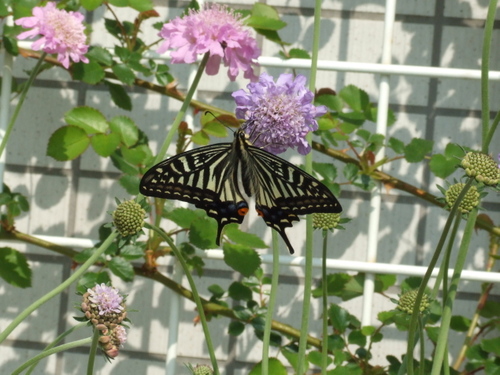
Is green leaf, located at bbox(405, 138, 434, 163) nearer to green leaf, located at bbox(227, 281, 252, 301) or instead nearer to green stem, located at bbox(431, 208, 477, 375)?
green leaf, located at bbox(227, 281, 252, 301)

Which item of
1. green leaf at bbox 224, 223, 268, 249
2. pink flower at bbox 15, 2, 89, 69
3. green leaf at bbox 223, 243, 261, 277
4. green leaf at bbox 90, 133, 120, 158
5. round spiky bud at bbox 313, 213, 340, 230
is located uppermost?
pink flower at bbox 15, 2, 89, 69

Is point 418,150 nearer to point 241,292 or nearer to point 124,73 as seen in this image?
point 241,292

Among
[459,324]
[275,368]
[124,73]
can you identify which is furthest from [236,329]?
[124,73]

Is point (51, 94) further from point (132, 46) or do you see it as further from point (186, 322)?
point (186, 322)

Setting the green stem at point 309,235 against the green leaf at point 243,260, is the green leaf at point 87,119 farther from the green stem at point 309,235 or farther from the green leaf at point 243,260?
the green stem at point 309,235

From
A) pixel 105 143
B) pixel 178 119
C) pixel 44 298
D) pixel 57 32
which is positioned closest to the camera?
pixel 44 298

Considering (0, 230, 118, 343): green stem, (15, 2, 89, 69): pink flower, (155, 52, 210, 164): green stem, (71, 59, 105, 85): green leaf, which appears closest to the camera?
(0, 230, 118, 343): green stem

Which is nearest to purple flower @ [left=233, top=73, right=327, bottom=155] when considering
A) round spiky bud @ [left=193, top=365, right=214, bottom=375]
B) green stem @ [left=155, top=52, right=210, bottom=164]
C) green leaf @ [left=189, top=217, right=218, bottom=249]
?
green stem @ [left=155, top=52, right=210, bottom=164]
